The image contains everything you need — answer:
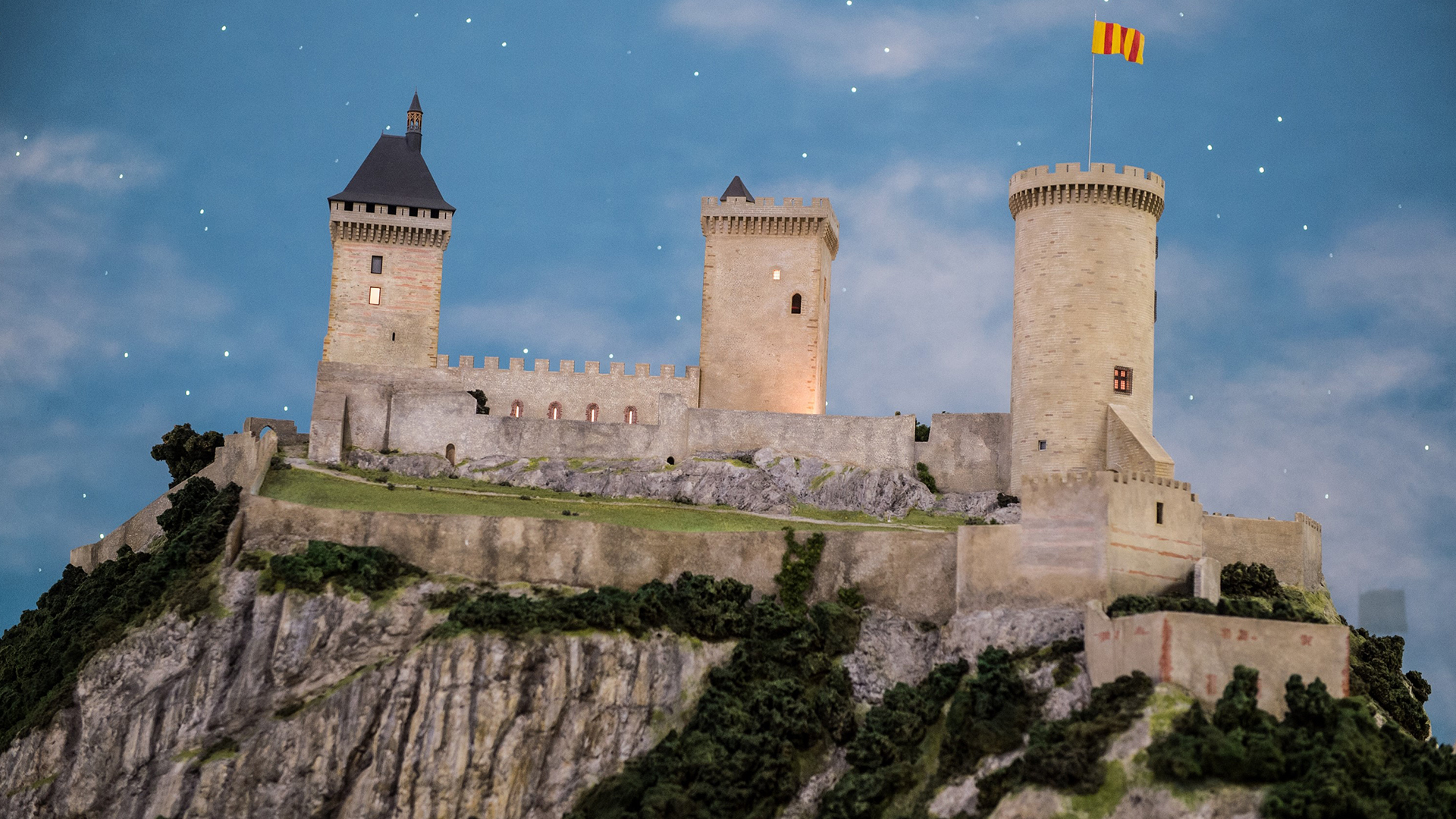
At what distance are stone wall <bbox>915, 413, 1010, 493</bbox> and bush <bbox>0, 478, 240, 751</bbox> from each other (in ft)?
92.4

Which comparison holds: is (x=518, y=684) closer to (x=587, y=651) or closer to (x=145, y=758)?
(x=587, y=651)

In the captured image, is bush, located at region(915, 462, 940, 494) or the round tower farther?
bush, located at region(915, 462, 940, 494)

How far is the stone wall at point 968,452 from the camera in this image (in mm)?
67812

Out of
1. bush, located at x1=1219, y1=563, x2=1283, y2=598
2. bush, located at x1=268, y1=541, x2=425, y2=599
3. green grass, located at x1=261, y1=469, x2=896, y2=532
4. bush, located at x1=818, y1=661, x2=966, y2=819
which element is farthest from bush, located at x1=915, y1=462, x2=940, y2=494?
bush, located at x1=268, y1=541, x2=425, y2=599

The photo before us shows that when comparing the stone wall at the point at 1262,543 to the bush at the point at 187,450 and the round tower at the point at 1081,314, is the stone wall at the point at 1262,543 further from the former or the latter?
the bush at the point at 187,450

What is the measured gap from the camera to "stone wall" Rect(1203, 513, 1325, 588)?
189ft

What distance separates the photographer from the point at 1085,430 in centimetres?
6319

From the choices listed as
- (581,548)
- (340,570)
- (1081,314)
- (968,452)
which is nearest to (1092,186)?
(1081,314)

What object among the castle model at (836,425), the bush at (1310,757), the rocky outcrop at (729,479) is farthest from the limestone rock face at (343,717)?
the bush at (1310,757)

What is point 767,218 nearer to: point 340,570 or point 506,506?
point 506,506

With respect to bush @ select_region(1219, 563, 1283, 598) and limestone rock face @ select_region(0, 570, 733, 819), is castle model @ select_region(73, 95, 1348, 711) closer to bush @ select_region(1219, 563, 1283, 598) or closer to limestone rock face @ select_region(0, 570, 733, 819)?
bush @ select_region(1219, 563, 1283, 598)

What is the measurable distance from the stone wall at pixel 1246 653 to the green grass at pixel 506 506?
16929 millimetres

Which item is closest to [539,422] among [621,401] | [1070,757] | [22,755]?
[621,401]

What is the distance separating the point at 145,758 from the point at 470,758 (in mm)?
10641
